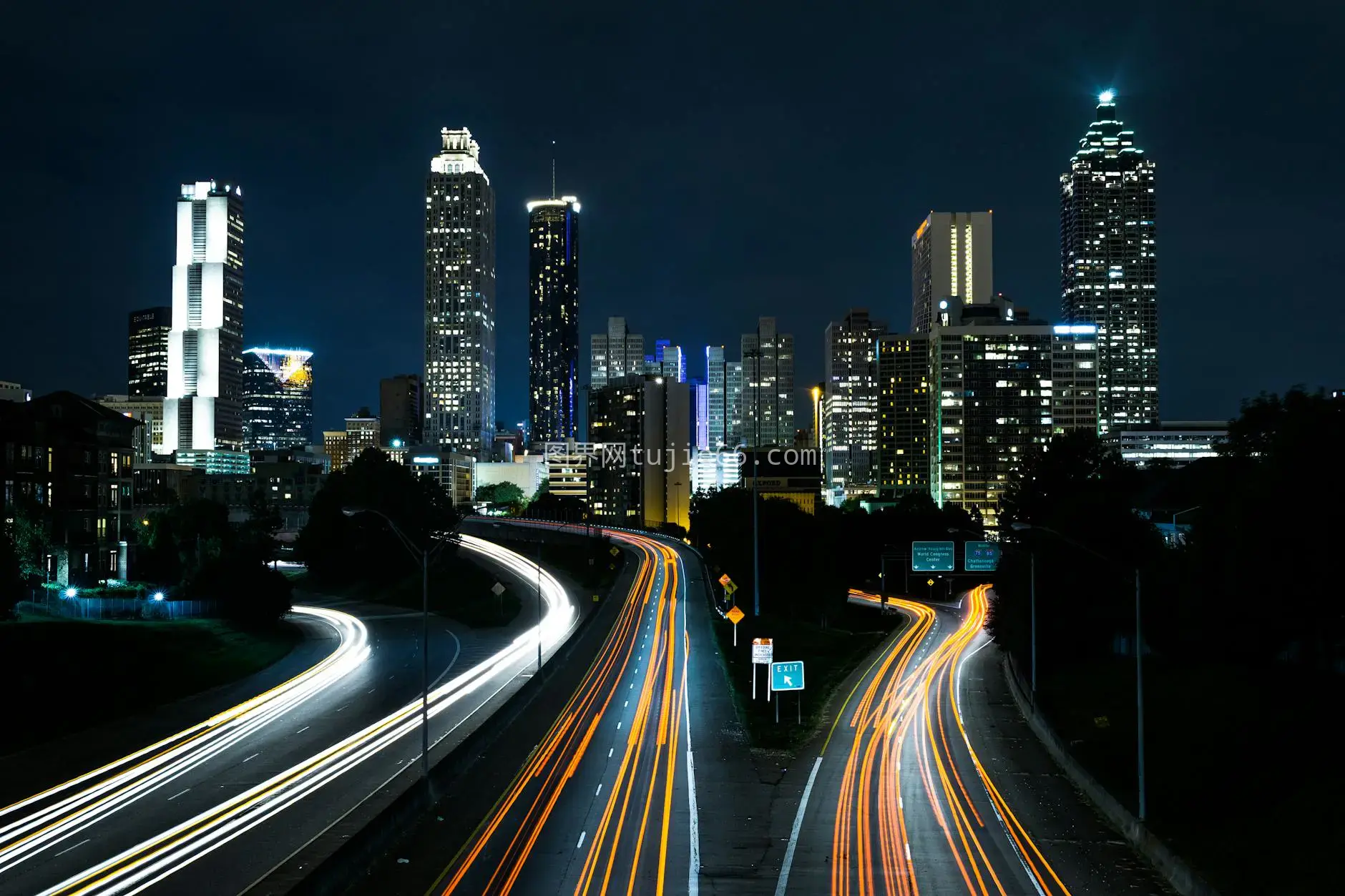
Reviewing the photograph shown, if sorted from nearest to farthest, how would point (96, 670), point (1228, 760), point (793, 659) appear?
point (1228, 760), point (96, 670), point (793, 659)

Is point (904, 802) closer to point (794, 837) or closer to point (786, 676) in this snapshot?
point (794, 837)

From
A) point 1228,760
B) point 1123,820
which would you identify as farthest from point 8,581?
point 1228,760

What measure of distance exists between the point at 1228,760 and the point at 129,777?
3636cm

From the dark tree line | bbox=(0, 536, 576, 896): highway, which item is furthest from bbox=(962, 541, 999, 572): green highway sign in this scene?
bbox=(0, 536, 576, 896): highway

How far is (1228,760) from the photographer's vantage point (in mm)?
37562

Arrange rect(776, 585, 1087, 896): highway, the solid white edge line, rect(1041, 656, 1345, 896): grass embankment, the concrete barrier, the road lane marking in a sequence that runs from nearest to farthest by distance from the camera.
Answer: the solid white edge line < the concrete barrier < rect(776, 585, 1087, 896): highway < rect(1041, 656, 1345, 896): grass embankment < the road lane marking

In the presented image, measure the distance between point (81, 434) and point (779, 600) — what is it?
200 feet

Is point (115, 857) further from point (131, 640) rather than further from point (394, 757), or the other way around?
point (131, 640)

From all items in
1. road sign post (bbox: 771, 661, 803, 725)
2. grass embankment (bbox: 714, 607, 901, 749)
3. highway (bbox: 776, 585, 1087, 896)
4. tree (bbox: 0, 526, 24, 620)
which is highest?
tree (bbox: 0, 526, 24, 620)

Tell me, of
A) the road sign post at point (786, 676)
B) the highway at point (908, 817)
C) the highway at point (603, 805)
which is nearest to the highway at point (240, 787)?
the highway at point (603, 805)

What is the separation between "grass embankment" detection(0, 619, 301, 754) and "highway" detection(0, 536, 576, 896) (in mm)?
4393

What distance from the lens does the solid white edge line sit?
84.3ft

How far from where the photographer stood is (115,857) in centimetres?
2816

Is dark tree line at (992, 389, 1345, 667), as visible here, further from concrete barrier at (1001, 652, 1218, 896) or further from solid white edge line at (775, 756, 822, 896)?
solid white edge line at (775, 756, 822, 896)
